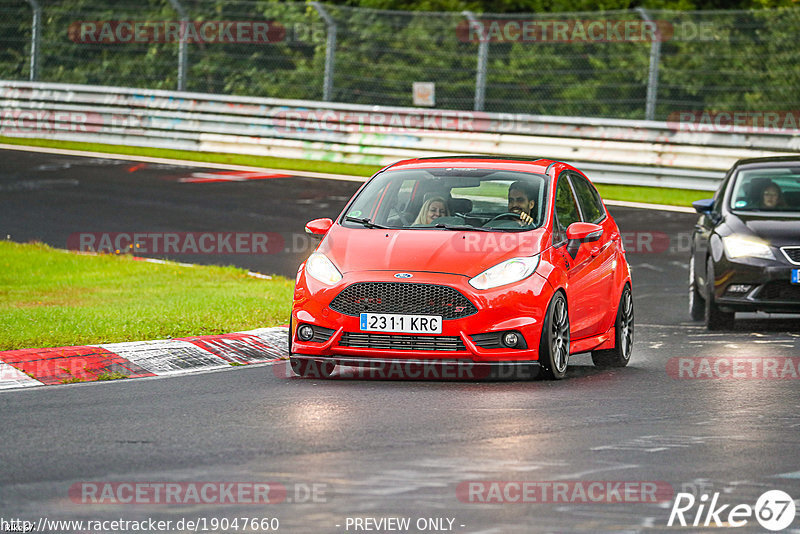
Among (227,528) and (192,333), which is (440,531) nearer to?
(227,528)

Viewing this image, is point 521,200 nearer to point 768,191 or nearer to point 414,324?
point 414,324

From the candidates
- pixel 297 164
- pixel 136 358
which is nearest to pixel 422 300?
pixel 136 358

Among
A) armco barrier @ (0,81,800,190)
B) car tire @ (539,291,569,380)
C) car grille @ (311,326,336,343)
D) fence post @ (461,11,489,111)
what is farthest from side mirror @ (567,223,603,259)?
fence post @ (461,11,489,111)

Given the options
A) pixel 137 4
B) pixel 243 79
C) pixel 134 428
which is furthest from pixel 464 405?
pixel 137 4

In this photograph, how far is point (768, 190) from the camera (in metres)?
14.1

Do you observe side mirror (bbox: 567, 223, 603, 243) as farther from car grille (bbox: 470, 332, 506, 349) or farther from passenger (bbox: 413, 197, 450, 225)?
car grille (bbox: 470, 332, 506, 349)

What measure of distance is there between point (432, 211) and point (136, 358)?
2358 mm

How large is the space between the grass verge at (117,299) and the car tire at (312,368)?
1.53 meters

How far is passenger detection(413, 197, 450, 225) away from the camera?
34.6ft

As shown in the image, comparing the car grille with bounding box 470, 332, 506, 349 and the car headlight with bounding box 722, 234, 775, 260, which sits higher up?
the car headlight with bounding box 722, 234, 775, 260

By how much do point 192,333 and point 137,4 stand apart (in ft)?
66.4

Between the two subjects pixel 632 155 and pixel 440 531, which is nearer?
pixel 440 531

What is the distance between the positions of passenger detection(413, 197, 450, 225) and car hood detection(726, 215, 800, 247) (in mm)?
4042

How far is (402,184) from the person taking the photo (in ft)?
35.9
